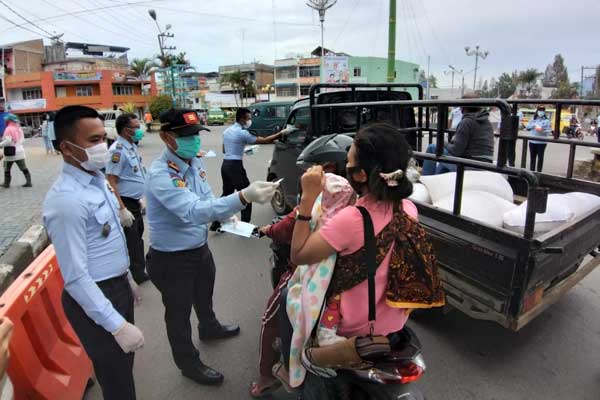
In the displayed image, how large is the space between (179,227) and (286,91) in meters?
58.7

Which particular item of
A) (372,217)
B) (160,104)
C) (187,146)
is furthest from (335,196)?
(160,104)

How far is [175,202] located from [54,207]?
0.68m

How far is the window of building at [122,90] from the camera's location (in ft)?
161

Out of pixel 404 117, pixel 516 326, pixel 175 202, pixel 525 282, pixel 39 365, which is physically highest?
pixel 404 117

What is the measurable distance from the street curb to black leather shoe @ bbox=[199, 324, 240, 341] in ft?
6.50

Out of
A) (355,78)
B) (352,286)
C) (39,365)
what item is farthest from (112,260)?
(355,78)

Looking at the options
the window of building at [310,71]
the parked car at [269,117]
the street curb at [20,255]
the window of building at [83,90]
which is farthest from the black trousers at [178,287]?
the window of building at [310,71]

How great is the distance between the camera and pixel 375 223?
4.81 ft

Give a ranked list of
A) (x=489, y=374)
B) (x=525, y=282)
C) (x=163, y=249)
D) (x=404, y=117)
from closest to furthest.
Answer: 1. (x=525, y=282)
2. (x=163, y=249)
3. (x=489, y=374)
4. (x=404, y=117)

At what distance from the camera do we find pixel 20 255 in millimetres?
4527

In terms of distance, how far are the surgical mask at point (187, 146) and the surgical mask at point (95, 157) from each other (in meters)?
0.58

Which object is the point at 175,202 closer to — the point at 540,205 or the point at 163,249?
the point at 163,249

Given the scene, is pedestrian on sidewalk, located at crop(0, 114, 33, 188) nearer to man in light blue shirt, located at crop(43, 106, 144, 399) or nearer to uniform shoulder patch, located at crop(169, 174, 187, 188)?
uniform shoulder patch, located at crop(169, 174, 187, 188)

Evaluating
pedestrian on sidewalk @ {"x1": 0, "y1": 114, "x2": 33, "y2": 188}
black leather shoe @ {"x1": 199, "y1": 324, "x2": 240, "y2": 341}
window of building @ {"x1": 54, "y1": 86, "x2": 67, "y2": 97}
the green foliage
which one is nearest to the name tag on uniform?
black leather shoe @ {"x1": 199, "y1": 324, "x2": 240, "y2": 341}
